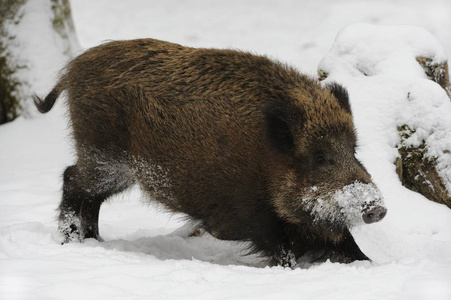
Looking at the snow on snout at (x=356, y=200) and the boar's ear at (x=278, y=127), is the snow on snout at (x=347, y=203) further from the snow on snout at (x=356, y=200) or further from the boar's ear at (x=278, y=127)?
the boar's ear at (x=278, y=127)

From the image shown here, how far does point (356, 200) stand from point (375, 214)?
0.17 meters

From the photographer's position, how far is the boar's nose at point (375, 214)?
4148 millimetres

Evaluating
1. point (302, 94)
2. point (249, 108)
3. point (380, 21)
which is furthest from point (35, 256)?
point (380, 21)

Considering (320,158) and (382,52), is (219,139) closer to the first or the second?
(320,158)

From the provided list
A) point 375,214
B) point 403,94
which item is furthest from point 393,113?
point 375,214

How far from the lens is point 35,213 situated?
21.5 ft

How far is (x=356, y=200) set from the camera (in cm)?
428

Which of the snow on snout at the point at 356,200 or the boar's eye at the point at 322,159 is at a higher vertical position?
the boar's eye at the point at 322,159

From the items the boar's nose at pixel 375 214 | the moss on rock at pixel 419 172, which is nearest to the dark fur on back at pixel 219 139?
the boar's nose at pixel 375 214

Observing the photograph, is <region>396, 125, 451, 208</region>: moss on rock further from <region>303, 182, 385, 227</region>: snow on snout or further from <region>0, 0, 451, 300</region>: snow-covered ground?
<region>303, 182, 385, 227</region>: snow on snout

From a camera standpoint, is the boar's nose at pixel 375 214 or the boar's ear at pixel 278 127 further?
the boar's ear at pixel 278 127

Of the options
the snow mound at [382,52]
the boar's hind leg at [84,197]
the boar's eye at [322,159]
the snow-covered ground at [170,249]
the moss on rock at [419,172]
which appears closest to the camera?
the snow-covered ground at [170,249]

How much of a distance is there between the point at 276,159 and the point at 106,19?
13178 mm

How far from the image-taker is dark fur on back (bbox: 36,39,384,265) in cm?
461
